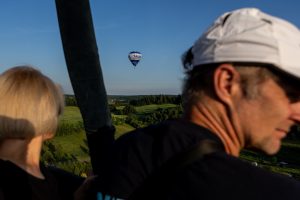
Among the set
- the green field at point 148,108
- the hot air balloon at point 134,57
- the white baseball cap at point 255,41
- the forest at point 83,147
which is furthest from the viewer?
the green field at point 148,108

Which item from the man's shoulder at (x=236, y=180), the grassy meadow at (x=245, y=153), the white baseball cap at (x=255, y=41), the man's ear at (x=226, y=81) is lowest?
the grassy meadow at (x=245, y=153)

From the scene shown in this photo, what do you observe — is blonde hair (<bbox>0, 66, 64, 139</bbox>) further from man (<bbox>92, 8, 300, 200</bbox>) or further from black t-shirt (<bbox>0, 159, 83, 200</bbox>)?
man (<bbox>92, 8, 300, 200</bbox>)

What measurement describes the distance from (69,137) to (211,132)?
24.6 metres

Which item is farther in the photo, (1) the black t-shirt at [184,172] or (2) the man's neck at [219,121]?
(2) the man's neck at [219,121]

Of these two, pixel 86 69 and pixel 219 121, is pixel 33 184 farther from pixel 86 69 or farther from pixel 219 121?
pixel 219 121

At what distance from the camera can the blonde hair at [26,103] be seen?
2133 millimetres

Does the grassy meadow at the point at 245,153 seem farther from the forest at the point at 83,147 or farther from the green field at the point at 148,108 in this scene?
the green field at the point at 148,108

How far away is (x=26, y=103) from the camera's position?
2.14 meters

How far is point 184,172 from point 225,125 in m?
0.22

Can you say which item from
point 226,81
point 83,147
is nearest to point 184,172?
point 226,81

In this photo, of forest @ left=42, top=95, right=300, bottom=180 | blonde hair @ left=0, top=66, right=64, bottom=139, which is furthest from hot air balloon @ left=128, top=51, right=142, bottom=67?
blonde hair @ left=0, top=66, right=64, bottom=139

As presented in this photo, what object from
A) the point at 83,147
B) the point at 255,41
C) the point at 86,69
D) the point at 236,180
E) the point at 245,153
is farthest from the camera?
the point at 245,153

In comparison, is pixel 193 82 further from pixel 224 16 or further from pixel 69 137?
pixel 69 137

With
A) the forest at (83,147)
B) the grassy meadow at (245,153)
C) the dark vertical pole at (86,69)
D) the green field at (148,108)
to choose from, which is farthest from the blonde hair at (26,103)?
the green field at (148,108)
